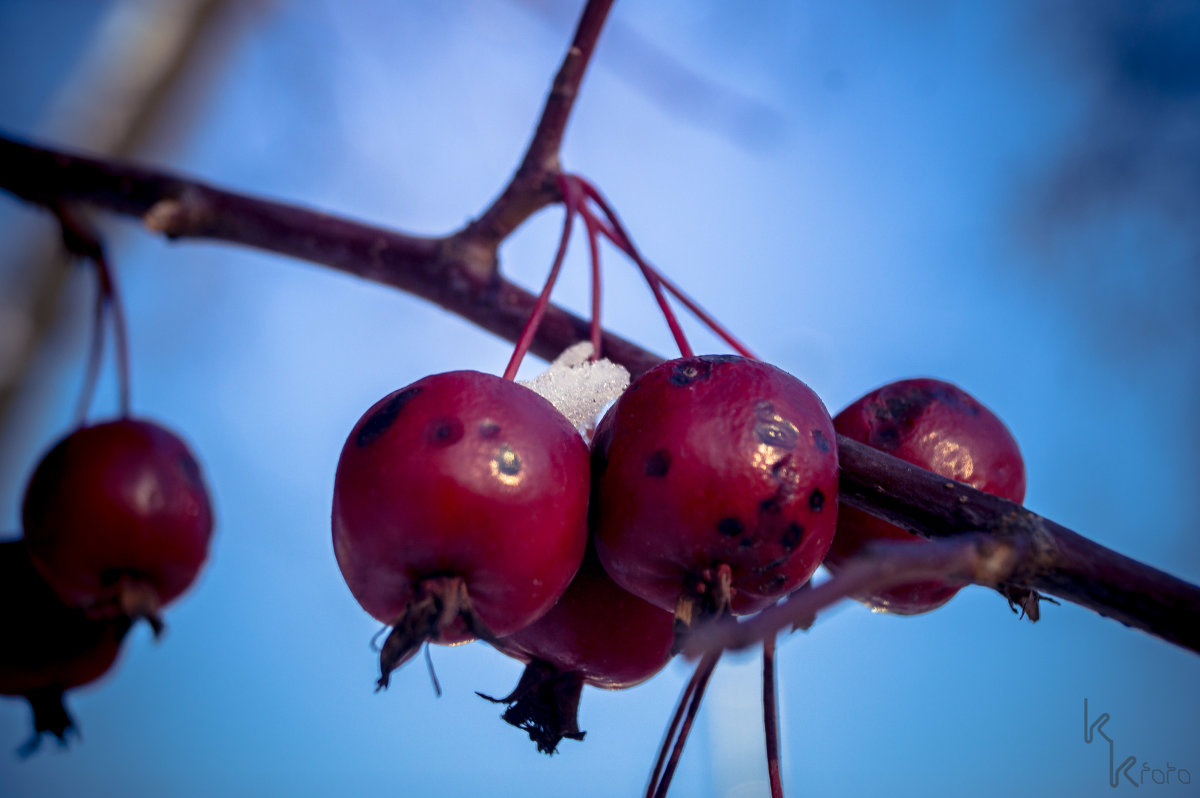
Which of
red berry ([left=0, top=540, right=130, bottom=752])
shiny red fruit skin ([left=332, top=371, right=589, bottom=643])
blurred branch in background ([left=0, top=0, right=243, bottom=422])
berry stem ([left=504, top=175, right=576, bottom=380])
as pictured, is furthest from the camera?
blurred branch in background ([left=0, top=0, right=243, bottom=422])

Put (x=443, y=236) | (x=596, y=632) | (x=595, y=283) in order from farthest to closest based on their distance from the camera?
1. (x=443, y=236)
2. (x=595, y=283)
3. (x=596, y=632)

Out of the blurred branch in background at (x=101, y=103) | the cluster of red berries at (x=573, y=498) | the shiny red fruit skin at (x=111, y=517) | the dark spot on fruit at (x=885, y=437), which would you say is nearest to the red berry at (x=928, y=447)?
the dark spot on fruit at (x=885, y=437)

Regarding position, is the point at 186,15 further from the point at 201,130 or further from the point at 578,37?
the point at 578,37

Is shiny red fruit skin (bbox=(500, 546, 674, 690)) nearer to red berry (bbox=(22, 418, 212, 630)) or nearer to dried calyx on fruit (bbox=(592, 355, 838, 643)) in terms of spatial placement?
dried calyx on fruit (bbox=(592, 355, 838, 643))

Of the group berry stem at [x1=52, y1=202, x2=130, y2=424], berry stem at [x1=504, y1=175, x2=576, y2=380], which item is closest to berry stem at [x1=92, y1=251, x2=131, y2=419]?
berry stem at [x1=52, y1=202, x2=130, y2=424]

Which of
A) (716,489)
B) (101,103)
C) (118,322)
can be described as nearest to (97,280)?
(118,322)

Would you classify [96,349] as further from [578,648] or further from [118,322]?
[578,648]
